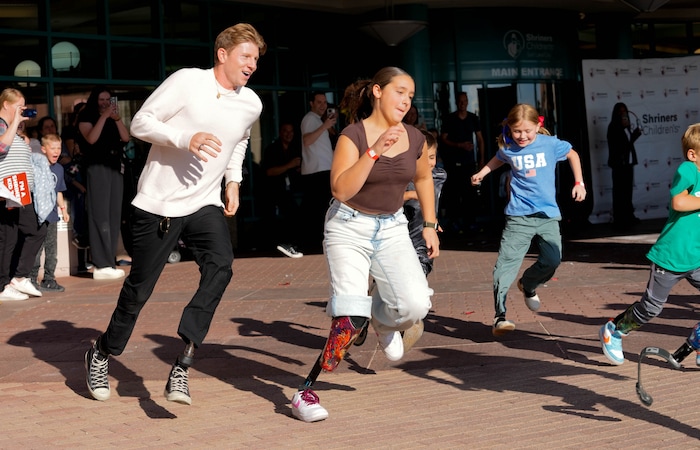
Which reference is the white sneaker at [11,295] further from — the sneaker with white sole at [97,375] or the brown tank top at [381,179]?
the brown tank top at [381,179]

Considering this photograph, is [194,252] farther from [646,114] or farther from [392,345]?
[646,114]

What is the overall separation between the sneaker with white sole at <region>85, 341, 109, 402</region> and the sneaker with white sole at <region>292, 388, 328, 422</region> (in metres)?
1.25

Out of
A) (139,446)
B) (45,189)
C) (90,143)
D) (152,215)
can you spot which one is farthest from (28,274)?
(139,446)

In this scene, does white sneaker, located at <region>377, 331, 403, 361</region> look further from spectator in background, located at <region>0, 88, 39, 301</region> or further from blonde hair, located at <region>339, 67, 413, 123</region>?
spectator in background, located at <region>0, 88, 39, 301</region>

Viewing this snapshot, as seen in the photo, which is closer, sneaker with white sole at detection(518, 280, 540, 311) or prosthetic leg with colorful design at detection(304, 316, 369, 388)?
prosthetic leg with colorful design at detection(304, 316, 369, 388)

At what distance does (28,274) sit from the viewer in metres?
11.1

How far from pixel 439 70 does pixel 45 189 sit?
9369 millimetres

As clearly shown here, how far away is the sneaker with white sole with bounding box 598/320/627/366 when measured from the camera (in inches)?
263

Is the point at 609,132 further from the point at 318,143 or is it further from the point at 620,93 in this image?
the point at 318,143

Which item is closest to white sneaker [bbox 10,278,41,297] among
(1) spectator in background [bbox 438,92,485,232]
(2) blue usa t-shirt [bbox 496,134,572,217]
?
(2) blue usa t-shirt [bbox 496,134,572,217]

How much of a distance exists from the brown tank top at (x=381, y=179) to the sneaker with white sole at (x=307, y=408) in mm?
998

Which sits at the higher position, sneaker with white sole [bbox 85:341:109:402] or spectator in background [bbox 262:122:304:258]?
spectator in background [bbox 262:122:304:258]

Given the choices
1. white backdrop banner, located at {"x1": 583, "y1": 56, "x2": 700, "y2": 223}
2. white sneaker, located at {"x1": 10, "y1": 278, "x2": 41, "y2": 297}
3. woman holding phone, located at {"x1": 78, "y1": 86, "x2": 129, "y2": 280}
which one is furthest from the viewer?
white backdrop banner, located at {"x1": 583, "y1": 56, "x2": 700, "y2": 223}

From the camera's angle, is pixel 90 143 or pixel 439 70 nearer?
pixel 90 143
